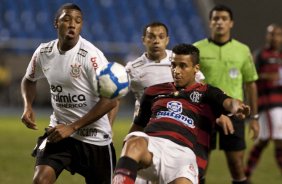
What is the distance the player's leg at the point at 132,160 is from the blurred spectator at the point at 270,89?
4986 millimetres

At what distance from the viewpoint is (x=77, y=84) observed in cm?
646

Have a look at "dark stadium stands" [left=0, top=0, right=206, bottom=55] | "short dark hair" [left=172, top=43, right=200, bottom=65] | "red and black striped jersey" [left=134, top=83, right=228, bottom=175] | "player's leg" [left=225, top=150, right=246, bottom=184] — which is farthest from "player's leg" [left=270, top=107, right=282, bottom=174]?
"dark stadium stands" [left=0, top=0, right=206, bottom=55]

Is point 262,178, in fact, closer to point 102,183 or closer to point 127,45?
point 102,183

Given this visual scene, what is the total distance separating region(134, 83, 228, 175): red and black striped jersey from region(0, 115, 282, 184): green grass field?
11.0 feet

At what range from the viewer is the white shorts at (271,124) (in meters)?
10.8

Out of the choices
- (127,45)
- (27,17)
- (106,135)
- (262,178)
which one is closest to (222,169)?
(262,178)

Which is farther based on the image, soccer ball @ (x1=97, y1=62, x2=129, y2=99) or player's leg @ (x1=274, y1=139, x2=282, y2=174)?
player's leg @ (x1=274, y1=139, x2=282, y2=174)

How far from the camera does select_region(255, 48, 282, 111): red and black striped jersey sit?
1135cm

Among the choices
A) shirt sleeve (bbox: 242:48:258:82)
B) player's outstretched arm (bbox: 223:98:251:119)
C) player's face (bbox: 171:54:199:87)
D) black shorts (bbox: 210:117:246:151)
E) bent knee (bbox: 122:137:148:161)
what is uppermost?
player's face (bbox: 171:54:199:87)

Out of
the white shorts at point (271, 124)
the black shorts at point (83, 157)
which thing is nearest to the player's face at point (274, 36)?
the white shorts at point (271, 124)

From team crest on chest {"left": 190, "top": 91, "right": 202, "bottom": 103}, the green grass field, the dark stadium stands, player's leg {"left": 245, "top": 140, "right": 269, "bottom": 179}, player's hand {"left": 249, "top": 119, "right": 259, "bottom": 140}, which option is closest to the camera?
team crest on chest {"left": 190, "top": 91, "right": 202, "bottom": 103}

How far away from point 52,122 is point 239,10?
723 inches

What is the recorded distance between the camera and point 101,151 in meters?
6.59

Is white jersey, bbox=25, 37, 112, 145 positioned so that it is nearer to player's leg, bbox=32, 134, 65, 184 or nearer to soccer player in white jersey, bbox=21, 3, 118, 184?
soccer player in white jersey, bbox=21, 3, 118, 184
